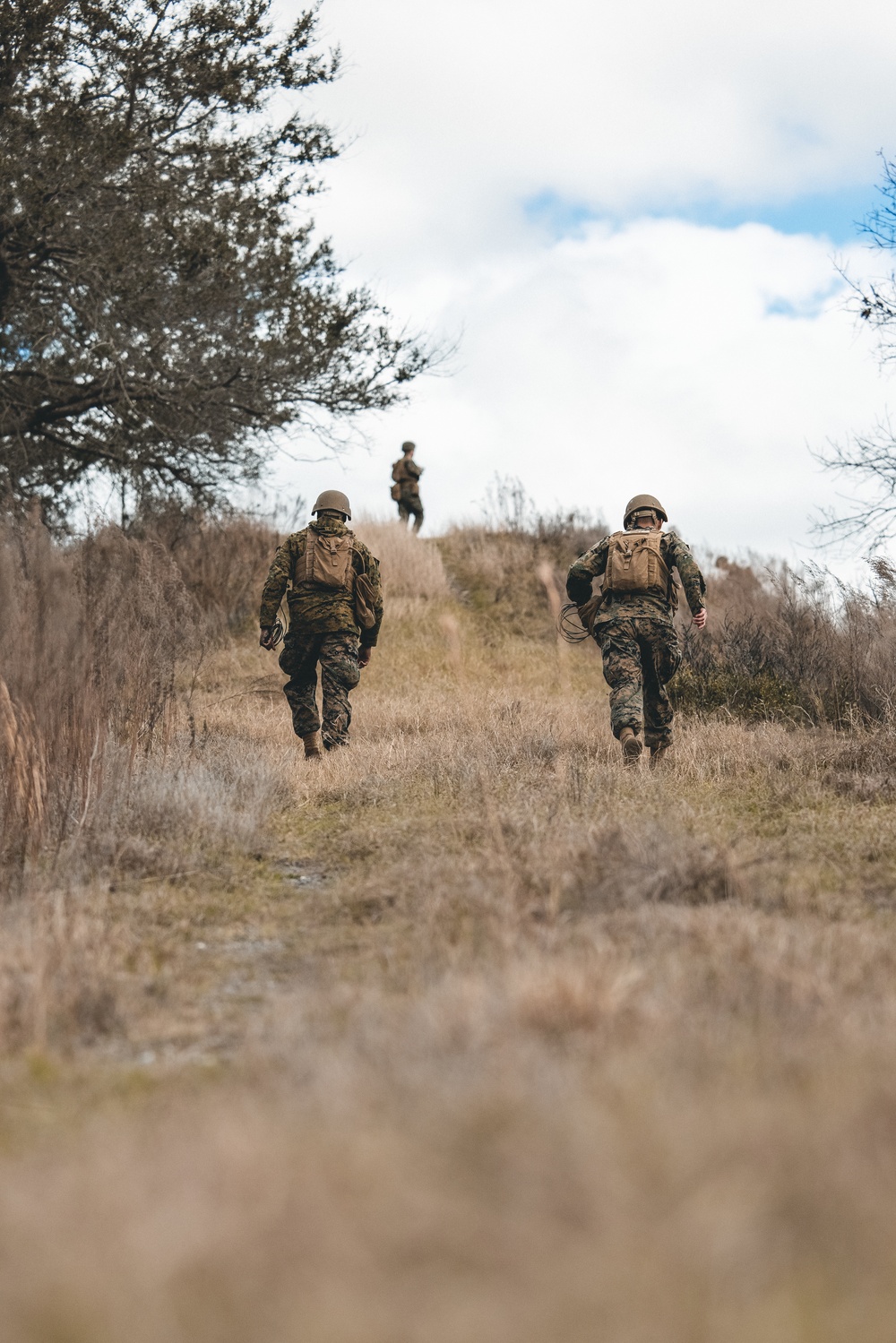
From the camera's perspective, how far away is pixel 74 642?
216 inches

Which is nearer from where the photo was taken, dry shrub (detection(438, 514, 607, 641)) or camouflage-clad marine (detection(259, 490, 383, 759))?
camouflage-clad marine (detection(259, 490, 383, 759))

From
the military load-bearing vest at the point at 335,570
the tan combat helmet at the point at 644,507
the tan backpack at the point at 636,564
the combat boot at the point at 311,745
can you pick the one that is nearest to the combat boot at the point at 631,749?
the tan backpack at the point at 636,564

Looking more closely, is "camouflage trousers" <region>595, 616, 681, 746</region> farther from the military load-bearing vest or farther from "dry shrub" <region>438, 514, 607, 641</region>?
"dry shrub" <region>438, 514, 607, 641</region>

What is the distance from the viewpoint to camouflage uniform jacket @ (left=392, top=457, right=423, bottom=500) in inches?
739

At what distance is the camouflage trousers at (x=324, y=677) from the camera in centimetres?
847

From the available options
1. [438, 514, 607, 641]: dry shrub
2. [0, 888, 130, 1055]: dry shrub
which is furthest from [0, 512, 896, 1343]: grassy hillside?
[438, 514, 607, 641]: dry shrub

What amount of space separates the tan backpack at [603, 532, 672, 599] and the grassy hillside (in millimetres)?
1641

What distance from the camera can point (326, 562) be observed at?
27.4 feet

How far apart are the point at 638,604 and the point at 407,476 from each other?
1149 centimetres

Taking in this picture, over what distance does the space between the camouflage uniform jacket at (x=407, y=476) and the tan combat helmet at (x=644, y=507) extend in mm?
11024

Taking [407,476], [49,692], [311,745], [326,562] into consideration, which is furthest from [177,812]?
[407,476]

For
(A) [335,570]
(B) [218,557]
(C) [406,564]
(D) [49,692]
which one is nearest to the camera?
(D) [49,692]

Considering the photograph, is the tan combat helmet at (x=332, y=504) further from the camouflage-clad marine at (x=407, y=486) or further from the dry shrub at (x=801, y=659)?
the camouflage-clad marine at (x=407, y=486)

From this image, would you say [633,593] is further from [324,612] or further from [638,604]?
[324,612]
